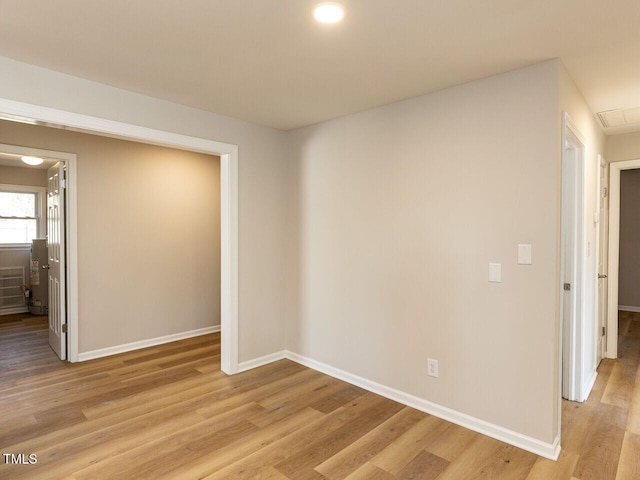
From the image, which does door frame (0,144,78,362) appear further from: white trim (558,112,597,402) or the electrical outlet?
white trim (558,112,597,402)

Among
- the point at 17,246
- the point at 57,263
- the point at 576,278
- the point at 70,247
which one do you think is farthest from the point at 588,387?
the point at 17,246

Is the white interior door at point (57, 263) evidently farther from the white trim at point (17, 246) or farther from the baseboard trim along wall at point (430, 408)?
the white trim at point (17, 246)

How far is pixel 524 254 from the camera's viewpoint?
2395 mm

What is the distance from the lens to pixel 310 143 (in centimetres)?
381

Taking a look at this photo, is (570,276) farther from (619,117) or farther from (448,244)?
A: (619,117)

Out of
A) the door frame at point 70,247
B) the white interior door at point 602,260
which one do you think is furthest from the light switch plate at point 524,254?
the door frame at point 70,247

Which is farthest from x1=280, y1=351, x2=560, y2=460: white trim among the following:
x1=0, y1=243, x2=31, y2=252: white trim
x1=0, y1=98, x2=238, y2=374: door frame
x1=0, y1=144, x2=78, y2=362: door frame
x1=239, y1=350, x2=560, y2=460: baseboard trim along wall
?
x1=0, y1=243, x2=31, y2=252: white trim

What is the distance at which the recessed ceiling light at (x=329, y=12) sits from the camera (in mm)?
1732

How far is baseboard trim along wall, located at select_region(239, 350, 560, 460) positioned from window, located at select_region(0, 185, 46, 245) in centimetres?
527

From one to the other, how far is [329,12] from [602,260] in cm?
387

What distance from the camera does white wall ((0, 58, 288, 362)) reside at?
2996mm

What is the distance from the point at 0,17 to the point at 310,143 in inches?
96.8

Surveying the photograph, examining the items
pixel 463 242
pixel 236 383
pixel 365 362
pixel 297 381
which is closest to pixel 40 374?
pixel 236 383

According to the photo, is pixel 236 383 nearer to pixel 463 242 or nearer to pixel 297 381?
pixel 297 381
